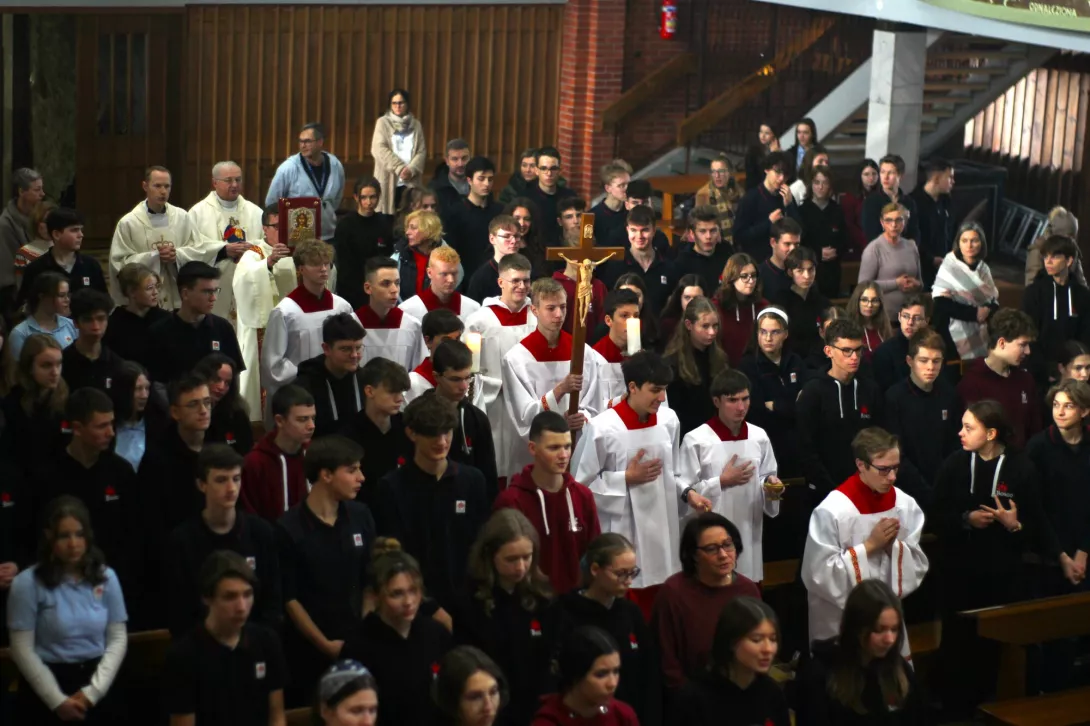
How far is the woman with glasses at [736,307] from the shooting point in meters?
10.0

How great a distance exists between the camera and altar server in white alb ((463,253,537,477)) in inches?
361

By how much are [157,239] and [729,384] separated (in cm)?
462

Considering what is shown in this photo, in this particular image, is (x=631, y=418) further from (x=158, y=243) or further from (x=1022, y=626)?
(x=158, y=243)

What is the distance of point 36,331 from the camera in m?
8.69

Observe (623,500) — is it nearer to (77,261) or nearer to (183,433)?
(183,433)

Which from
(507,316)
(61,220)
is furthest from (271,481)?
(61,220)

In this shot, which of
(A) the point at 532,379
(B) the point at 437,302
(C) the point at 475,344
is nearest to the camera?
(C) the point at 475,344

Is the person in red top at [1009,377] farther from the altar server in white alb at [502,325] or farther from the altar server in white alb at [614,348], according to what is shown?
the altar server in white alb at [502,325]

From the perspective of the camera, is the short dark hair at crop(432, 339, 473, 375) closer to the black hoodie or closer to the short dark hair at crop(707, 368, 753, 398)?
the black hoodie

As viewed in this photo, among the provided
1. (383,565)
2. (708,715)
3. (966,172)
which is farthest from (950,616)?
(966,172)

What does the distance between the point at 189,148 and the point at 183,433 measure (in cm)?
1012

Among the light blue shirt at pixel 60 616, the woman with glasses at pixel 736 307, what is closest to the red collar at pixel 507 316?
the woman with glasses at pixel 736 307

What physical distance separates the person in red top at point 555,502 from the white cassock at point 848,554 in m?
1.08

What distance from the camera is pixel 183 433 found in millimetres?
7367
